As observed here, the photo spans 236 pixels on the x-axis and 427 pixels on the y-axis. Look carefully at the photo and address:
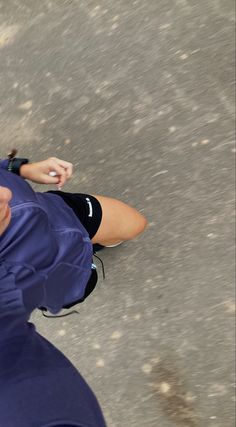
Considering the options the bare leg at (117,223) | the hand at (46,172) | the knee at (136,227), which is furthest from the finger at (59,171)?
the knee at (136,227)

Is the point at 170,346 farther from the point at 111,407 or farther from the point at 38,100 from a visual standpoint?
the point at 38,100

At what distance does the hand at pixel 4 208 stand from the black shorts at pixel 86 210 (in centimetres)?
44

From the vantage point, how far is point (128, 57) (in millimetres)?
2014

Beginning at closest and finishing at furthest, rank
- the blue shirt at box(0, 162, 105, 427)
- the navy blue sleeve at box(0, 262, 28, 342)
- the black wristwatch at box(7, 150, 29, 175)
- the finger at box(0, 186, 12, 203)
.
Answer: the blue shirt at box(0, 162, 105, 427) → the navy blue sleeve at box(0, 262, 28, 342) → the finger at box(0, 186, 12, 203) → the black wristwatch at box(7, 150, 29, 175)

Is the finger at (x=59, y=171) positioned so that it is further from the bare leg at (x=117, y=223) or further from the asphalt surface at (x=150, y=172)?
the asphalt surface at (x=150, y=172)

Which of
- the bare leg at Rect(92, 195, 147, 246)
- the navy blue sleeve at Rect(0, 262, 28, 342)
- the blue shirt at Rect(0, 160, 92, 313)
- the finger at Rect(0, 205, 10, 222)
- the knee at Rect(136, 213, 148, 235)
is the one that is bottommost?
the knee at Rect(136, 213, 148, 235)

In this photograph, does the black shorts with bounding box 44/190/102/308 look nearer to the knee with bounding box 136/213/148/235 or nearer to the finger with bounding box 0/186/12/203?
the knee with bounding box 136/213/148/235

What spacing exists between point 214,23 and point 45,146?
0.82 meters

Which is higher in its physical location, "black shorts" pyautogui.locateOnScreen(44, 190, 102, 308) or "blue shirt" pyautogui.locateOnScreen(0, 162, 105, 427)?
"blue shirt" pyautogui.locateOnScreen(0, 162, 105, 427)

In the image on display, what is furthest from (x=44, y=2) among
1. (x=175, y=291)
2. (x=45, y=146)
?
(x=175, y=291)

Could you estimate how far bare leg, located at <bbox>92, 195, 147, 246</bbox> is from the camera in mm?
1597

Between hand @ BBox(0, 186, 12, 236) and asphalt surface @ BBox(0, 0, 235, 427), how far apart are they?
0.81 m

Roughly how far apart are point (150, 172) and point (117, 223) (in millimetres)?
316

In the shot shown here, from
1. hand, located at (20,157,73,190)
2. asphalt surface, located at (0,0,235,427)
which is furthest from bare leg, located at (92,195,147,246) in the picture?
hand, located at (20,157,73,190)
